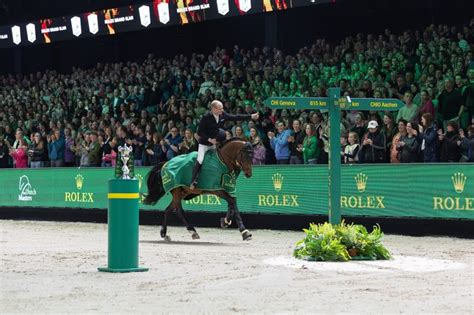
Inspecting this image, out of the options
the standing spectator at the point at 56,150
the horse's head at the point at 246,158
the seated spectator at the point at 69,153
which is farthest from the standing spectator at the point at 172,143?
the horse's head at the point at 246,158

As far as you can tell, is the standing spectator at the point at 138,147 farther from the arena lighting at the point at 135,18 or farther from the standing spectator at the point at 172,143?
the arena lighting at the point at 135,18

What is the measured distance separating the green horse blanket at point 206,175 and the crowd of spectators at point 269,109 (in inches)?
A: 120

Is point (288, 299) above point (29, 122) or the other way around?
the other way around

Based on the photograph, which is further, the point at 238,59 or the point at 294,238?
the point at 238,59

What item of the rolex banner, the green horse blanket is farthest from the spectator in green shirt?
the green horse blanket

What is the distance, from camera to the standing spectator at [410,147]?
61.1ft

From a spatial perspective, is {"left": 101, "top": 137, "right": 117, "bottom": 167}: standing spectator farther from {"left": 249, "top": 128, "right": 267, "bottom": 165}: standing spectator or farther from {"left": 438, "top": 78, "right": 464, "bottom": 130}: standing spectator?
{"left": 438, "top": 78, "right": 464, "bottom": 130}: standing spectator

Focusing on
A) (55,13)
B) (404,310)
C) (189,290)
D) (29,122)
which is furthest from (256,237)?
(55,13)

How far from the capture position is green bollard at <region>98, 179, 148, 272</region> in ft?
38.9

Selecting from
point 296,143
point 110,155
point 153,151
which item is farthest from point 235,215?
point 110,155

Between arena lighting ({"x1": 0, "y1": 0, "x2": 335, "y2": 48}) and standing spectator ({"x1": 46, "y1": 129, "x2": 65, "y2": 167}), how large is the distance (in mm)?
4703

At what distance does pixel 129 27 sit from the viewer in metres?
30.5

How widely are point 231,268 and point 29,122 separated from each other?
21.5 m

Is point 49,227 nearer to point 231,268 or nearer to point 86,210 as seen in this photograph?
point 86,210
